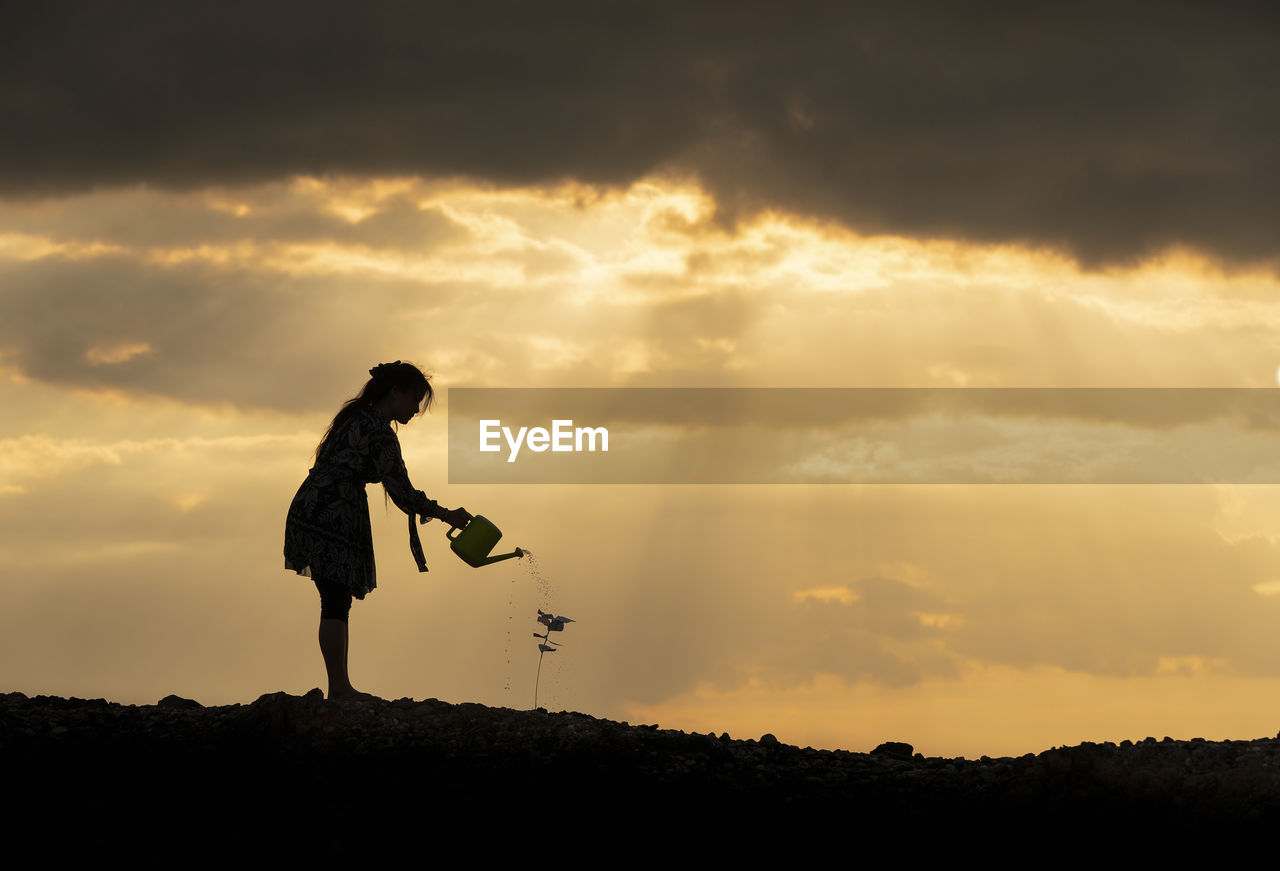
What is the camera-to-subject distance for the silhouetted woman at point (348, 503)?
36.0 feet

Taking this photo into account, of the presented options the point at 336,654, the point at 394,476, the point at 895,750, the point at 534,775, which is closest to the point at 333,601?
the point at 336,654

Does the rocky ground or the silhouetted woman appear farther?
the silhouetted woman

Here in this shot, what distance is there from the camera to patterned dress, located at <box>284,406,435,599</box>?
36.1ft

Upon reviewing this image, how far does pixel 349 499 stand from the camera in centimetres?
1119

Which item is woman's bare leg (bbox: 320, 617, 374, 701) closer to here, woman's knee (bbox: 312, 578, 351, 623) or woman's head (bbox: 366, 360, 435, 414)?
woman's knee (bbox: 312, 578, 351, 623)

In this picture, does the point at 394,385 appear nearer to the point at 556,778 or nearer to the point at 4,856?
the point at 556,778

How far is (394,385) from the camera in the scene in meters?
11.3

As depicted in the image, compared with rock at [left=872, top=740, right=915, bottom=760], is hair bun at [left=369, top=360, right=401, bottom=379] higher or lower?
higher

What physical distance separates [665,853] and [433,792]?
6.15ft

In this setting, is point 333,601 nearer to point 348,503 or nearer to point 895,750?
point 348,503

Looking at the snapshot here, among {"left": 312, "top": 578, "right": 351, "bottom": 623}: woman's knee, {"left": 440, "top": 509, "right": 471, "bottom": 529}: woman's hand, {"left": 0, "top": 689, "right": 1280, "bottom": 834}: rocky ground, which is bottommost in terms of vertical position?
{"left": 0, "top": 689, "right": 1280, "bottom": 834}: rocky ground

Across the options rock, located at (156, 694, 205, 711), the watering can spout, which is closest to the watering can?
the watering can spout

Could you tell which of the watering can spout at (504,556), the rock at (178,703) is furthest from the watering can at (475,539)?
the rock at (178,703)

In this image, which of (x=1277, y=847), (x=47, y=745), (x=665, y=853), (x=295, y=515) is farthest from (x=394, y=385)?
(x=1277, y=847)
